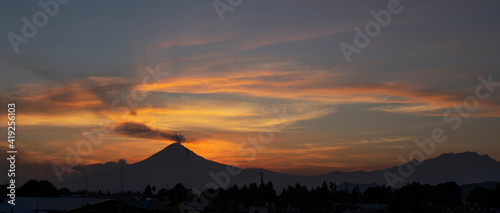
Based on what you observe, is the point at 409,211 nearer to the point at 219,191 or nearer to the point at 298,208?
the point at 298,208

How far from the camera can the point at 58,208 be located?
317ft

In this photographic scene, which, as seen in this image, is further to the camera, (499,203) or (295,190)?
(295,190)

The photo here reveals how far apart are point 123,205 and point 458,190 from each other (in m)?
117

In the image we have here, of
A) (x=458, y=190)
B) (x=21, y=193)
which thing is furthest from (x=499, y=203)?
(x=21, y=193)

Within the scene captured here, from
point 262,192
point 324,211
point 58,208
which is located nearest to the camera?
point 58,208

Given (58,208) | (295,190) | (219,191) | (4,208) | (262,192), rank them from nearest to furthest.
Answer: (4,208) < (58,208) < (262,192) < (295,190) < (219,191)

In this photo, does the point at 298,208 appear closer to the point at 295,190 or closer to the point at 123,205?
the point at 295,190

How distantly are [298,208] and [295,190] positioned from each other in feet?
82.6

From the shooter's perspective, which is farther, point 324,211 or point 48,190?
point 48,190

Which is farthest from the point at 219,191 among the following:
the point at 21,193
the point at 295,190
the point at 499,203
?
the point at 499,203

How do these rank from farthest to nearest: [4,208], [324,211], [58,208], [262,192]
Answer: [262,192] → [324,211] → [58,208] → [4,208]

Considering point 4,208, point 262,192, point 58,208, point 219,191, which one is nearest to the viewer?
point 4,208

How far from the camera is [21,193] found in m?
146

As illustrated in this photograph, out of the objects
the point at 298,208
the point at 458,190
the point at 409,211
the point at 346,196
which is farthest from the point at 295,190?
the point at 409,211
